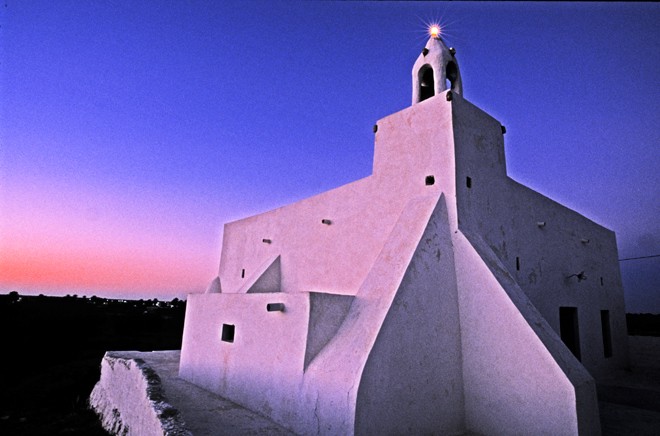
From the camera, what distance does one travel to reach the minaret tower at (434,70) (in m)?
8.36

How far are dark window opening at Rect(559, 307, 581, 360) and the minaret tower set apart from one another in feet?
20.1

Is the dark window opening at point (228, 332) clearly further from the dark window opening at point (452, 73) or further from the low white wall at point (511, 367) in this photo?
the dark window opening at point (452, 73)

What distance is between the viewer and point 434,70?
8445mm

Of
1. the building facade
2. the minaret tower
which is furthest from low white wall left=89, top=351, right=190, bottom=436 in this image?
the minaret tower

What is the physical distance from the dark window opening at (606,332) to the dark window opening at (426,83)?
8181 millimetres

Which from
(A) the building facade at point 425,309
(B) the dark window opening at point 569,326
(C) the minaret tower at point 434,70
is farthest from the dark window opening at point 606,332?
(C) the minaret tower at point 434,70

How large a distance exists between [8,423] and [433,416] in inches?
469

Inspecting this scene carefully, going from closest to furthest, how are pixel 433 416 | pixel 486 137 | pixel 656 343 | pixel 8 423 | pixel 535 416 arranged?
pixel 535 416, pixel 433 416, pixel 486 137, pixel 8 423, pixel 656 343

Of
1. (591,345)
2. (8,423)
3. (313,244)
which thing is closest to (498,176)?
(313,244)

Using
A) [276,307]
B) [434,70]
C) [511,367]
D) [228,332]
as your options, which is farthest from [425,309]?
[434,70]

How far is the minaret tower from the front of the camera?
836 cm

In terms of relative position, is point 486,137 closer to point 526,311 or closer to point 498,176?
point 498,176

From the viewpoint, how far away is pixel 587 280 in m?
10.4

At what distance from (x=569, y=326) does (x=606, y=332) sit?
2627 mm
